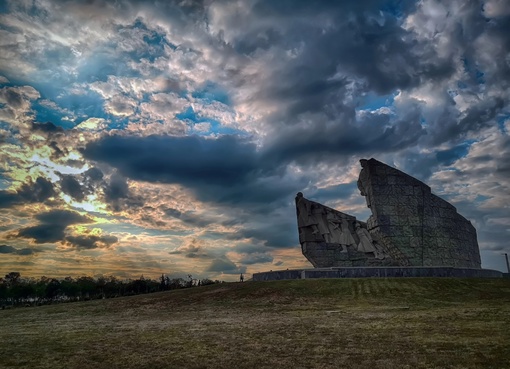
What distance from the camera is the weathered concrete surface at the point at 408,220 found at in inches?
1250

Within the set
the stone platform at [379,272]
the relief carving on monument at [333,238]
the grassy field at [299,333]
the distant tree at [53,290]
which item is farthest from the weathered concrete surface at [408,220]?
the distant tree at [53,290]

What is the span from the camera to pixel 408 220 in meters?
32.2

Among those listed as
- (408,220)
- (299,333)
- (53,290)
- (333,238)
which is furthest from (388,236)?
(53,290)

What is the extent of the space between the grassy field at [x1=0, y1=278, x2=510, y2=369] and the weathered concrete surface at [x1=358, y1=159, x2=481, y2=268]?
5962mm

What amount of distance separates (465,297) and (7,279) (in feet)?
313

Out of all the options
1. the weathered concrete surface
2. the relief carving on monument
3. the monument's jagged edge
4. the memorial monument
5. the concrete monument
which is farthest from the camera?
the relief carving on monument

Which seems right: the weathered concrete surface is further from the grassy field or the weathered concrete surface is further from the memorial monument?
the grassy field

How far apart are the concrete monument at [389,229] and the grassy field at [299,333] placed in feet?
21.1

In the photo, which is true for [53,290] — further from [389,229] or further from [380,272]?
[389,229]

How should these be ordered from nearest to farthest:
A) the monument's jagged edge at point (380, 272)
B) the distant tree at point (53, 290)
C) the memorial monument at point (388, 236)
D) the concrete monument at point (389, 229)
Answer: the monument's jagged edge at point (380, 272), the memorial monument at point (388, 236), the concrete monument at point (389, 229), the distant tree at point (53, 290)

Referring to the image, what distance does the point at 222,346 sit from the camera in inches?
479

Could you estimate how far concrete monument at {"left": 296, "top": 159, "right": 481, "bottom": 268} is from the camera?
105 ft

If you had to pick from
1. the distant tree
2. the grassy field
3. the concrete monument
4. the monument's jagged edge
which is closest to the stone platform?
the monument's jagged edge

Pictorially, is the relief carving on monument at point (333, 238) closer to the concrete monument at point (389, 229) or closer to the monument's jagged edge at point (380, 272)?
the concrete monument at point (389, 229)
